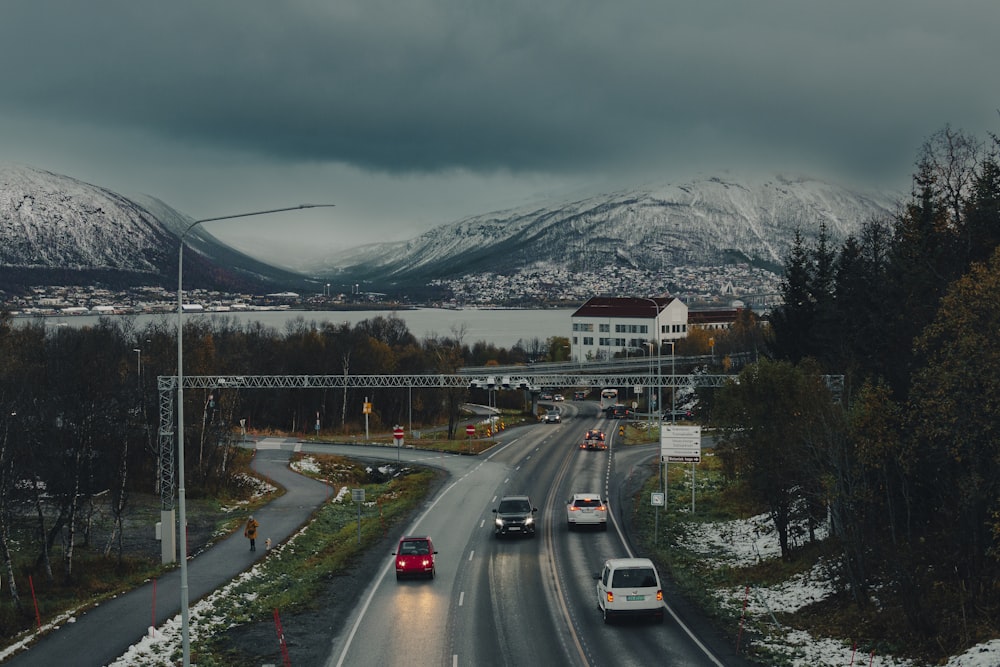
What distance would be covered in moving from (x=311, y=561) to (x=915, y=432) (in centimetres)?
2765

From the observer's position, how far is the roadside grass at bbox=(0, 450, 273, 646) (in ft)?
119

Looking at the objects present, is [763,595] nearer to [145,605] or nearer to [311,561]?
[311,561]

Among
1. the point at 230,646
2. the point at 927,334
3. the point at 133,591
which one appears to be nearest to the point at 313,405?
the point at 133,591

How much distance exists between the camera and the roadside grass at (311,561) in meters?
28.5

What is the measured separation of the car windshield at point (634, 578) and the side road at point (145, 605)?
1465 centimetres

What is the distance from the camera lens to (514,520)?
43469 millimetres

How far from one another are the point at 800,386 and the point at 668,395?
103 m

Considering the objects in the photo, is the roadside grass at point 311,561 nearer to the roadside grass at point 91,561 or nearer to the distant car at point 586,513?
the roadside grass at point 91,561

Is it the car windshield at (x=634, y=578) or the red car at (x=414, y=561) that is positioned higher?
the car windshield at (x=634, y=578)

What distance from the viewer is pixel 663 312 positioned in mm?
175625

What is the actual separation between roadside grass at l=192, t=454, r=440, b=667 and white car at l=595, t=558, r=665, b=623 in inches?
414

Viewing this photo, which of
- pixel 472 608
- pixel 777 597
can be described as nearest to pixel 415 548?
pixel 472 608

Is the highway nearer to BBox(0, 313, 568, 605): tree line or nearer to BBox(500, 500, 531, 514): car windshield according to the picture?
BBox(500, 500, 531, 514): car windshield

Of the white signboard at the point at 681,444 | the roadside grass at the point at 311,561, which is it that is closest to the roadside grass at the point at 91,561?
the roadside grass at the point at 311,561
